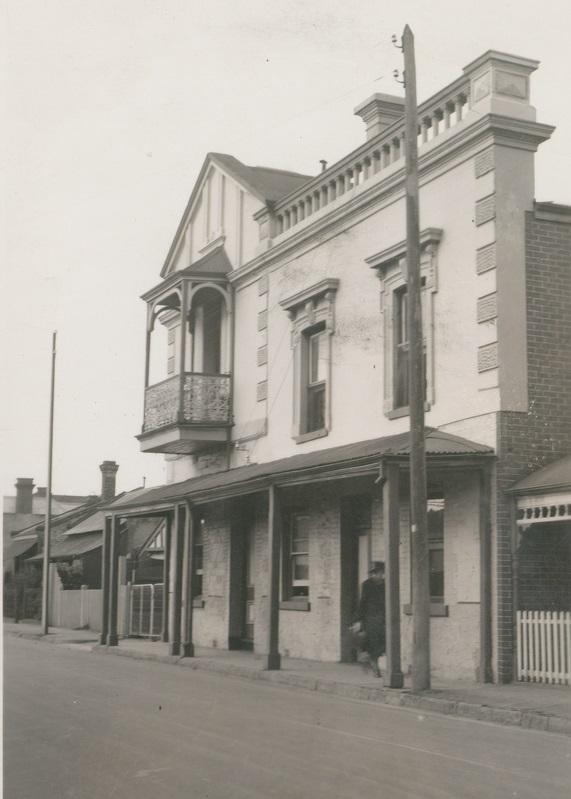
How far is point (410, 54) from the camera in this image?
14000 mm

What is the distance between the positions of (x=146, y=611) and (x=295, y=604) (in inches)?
361

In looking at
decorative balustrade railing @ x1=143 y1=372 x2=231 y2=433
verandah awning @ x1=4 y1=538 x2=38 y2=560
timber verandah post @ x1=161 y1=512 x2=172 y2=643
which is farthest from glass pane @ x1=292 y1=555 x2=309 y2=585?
verandah awning @ x1=4 y1=538 x2=38 y2=560

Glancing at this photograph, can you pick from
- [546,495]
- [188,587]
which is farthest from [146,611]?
[546,495]

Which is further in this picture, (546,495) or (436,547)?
(436,547)

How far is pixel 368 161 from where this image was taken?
1825 cm

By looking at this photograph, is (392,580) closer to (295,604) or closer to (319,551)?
(319,551)

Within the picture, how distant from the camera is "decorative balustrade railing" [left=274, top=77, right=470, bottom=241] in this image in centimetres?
1598

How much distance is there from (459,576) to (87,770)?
25.5 ft

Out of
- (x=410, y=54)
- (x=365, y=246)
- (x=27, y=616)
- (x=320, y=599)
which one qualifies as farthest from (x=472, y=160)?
(x=27, y=616)

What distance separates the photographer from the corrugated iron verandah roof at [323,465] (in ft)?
47.0

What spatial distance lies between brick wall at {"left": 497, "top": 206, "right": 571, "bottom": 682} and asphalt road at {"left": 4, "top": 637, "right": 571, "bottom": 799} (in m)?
2.70

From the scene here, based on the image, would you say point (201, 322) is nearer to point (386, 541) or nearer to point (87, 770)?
point (386, 541)

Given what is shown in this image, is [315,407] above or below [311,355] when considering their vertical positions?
below

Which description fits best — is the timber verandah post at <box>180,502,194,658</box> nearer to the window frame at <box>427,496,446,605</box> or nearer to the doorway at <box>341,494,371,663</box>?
A: the doorway at <box>341,494,371,663</box>
